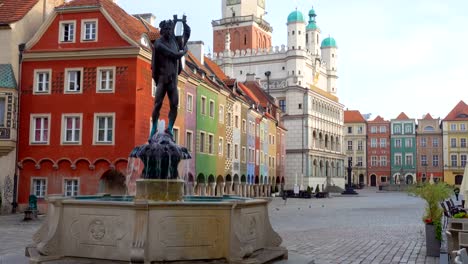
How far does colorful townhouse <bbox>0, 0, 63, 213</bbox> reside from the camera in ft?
94.6

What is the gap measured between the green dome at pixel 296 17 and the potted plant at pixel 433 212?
6899cm

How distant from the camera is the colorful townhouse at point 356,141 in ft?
369

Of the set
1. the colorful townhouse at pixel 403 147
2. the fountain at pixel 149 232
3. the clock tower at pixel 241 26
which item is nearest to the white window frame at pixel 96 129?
the fountain at pixel 149 232

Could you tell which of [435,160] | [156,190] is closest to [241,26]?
[435,160]

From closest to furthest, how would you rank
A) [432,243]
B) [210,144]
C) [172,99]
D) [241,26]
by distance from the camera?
[172,99] < [432,243] < [210,144] < [241,26]

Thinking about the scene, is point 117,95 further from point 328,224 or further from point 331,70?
point 331,70

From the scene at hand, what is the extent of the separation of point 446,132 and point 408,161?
394 inches

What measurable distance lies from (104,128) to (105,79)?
103 inches

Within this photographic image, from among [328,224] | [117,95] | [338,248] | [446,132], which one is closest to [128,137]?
[117,95]

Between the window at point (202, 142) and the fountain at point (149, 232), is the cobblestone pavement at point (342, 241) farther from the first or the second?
the window at point (202, 142)

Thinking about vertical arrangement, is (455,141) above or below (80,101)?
above

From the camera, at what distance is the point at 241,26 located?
8756cm

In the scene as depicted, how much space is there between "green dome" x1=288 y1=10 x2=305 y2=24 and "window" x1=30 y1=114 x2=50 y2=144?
186 feet

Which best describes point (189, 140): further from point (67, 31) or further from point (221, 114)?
point (67, 31)
